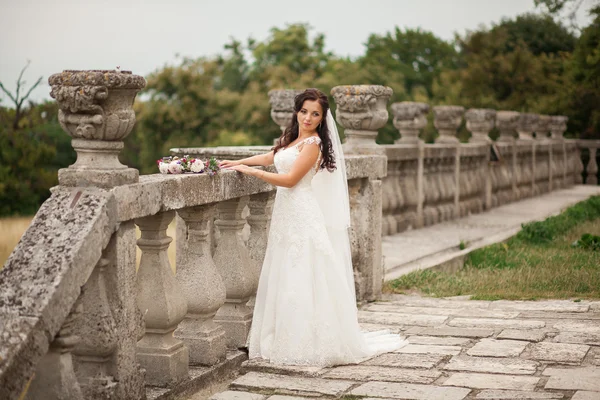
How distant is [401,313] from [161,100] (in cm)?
3874

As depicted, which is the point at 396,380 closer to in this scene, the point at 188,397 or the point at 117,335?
the point at 188,397

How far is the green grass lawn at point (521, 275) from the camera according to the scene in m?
8.27

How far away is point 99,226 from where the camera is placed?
4168 millimetres

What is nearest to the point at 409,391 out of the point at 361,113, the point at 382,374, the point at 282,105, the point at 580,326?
the point at 382,374

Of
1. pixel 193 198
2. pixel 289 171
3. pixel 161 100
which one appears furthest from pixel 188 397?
pixel 161 100

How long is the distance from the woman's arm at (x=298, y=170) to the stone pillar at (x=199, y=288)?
0.51 m

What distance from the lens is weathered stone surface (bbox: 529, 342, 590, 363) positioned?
5559 mm

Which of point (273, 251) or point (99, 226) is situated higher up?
point (99, 226)

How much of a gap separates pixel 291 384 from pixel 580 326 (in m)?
2.35

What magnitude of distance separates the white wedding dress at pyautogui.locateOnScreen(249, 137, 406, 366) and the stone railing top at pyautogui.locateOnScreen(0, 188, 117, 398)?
167cm

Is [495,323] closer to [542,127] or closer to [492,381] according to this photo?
[492,381]

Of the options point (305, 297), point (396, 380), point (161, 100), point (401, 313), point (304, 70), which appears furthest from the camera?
point (304, 70)

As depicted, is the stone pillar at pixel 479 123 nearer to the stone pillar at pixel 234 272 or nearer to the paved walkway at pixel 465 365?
the paved walkway at pixel 465 365

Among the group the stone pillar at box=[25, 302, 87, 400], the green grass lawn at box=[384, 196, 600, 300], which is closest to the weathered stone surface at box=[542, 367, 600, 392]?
the stone pillar at box=[25, 302, 87, 400]
